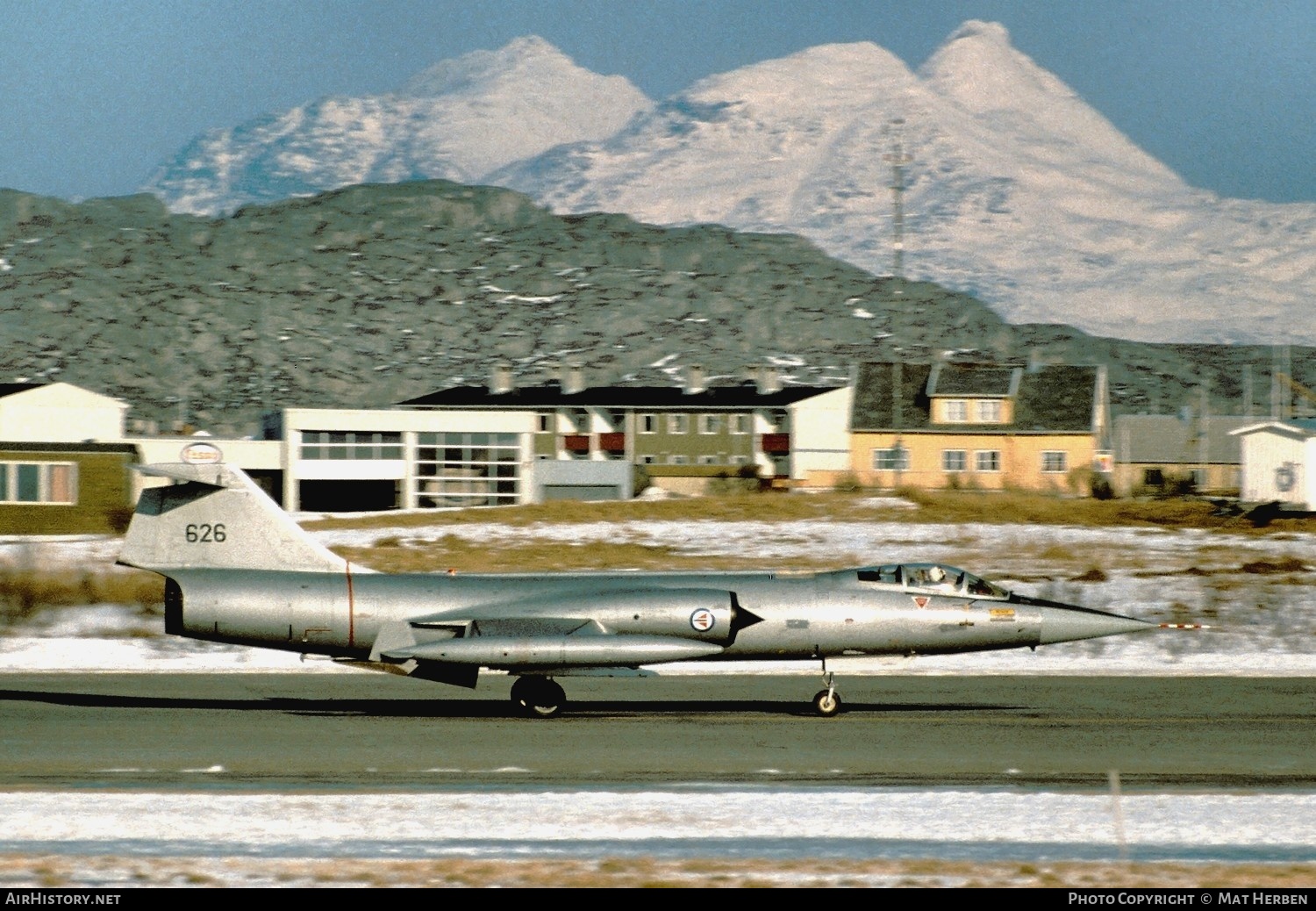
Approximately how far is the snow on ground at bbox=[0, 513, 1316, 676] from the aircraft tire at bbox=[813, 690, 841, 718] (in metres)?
1.18

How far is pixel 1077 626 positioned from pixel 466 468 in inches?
2692

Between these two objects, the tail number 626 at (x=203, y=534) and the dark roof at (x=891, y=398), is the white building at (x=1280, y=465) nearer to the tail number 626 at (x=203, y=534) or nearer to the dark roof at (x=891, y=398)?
the dark roof at (x=891, y=398)

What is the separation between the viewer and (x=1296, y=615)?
35.0m

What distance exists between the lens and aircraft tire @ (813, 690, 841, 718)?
927 inches

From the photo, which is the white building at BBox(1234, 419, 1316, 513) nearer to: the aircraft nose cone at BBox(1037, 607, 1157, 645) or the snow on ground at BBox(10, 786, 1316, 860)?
the aircraft nose cone at BBox(1037, 607, 1157, 645)

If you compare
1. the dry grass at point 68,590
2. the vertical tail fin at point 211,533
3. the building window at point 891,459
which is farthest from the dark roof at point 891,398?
the vertical tail fin at point 211,533

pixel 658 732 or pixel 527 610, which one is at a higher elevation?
pixel 527 610

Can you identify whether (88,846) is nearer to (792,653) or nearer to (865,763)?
(865,763)

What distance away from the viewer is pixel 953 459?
89562mm

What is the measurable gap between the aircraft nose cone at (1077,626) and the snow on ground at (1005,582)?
2.22 meters

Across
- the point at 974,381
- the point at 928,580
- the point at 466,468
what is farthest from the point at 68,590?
the point at 974,381

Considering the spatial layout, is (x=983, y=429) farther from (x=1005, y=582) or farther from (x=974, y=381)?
(x=1005, y=582)

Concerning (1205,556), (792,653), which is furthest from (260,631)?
(1205,556)
